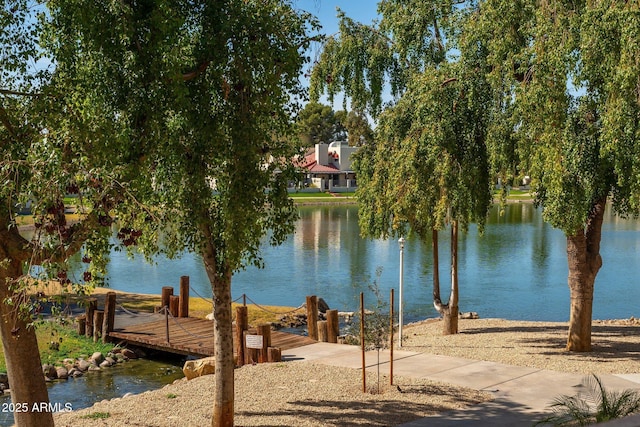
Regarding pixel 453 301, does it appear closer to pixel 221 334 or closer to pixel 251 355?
pixel 251 355

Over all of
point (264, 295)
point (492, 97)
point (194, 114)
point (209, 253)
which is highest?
point (492, 97)

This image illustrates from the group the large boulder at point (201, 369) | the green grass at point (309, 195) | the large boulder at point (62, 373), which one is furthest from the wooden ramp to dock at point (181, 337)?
the green grass at point (309, 195)

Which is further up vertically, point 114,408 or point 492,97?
point 492,97

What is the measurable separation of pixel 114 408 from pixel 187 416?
1.68 meters

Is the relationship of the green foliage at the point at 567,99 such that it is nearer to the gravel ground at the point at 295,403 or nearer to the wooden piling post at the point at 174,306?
the gravel ground at the point at 295,403

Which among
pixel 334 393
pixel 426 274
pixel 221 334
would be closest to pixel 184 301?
pixel 334 393

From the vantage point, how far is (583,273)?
14719 mm

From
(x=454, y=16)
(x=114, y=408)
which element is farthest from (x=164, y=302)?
(x=454, y=16)

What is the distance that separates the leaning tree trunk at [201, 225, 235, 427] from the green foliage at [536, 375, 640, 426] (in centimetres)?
414

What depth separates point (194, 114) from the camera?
9078 mm

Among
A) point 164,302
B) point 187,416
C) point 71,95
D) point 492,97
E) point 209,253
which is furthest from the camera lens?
point 164,302

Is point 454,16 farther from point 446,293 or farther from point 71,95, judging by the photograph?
point 446,293

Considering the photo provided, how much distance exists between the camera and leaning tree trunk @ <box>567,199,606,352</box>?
48.3ft

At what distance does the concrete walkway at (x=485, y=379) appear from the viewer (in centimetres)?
1066
